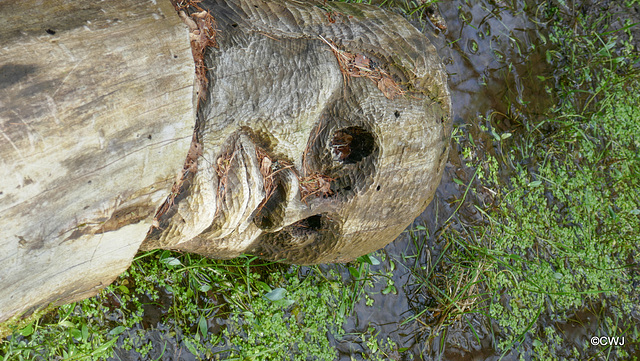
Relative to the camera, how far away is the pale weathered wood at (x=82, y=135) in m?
1.49

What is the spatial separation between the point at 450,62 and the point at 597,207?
2.03 meters

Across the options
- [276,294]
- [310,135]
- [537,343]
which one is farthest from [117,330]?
[537,343]

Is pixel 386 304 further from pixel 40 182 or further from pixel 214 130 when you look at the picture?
pixel 40 182

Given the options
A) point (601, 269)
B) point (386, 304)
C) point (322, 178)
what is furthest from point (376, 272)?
point (601, 269)

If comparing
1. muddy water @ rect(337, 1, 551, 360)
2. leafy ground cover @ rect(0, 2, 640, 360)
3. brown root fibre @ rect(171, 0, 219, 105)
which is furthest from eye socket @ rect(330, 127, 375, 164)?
muddy water @ rect(337, 1, 551, 360)

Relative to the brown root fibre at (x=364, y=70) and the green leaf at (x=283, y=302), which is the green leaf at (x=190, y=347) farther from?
the brown root fibre at (x=364, y=70)

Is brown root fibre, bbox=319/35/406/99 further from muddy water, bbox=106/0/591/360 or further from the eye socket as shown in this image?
muddy water, bbox=106/0/591/360

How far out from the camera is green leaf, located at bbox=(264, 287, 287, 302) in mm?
3260

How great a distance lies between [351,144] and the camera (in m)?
2.73

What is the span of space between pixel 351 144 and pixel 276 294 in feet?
3.85

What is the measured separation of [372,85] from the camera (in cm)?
266

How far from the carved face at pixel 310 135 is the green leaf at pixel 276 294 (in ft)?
0.83

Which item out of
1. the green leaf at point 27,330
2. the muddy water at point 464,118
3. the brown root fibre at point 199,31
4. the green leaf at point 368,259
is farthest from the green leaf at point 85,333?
the green leaf at point 368,259

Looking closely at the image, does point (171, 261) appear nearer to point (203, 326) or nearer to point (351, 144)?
point (203, 326)
